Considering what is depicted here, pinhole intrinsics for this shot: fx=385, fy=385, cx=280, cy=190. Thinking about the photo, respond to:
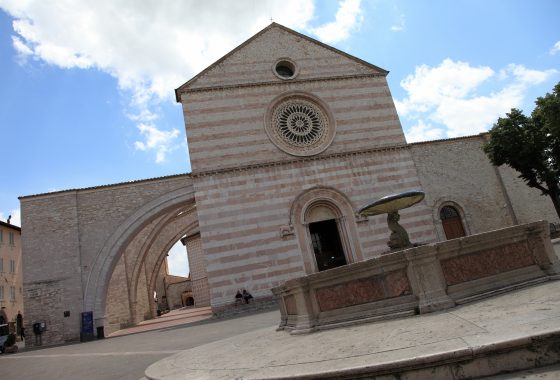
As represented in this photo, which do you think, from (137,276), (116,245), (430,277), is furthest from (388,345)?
(137,276)

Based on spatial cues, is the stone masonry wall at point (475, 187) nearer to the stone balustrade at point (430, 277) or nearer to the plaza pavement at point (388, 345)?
the stone balustrade at point (430, 277)

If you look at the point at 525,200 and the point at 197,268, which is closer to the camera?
the point at 525,200

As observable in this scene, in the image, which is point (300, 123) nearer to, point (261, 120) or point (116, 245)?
point (261, 120)

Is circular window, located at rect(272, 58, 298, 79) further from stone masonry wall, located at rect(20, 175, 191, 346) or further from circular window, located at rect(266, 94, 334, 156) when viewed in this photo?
stone masonry wall, located at rect(20, 175, 191, 346)

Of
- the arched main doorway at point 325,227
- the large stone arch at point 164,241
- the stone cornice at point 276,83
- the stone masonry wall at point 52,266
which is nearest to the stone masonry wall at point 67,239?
the stone masonry wall at point 52,266

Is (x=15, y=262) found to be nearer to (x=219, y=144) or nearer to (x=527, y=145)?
(x=219, y=144)

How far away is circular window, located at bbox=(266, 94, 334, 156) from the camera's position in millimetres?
19312

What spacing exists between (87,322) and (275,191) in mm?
10289

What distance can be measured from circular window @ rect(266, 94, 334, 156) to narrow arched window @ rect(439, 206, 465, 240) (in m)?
7.31

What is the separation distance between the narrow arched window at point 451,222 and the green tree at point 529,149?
10.8 feet

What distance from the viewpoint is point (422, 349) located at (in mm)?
3518

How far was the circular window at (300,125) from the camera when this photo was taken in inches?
760

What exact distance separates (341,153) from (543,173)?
9.99 m

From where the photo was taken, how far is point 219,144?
60.8 ft
